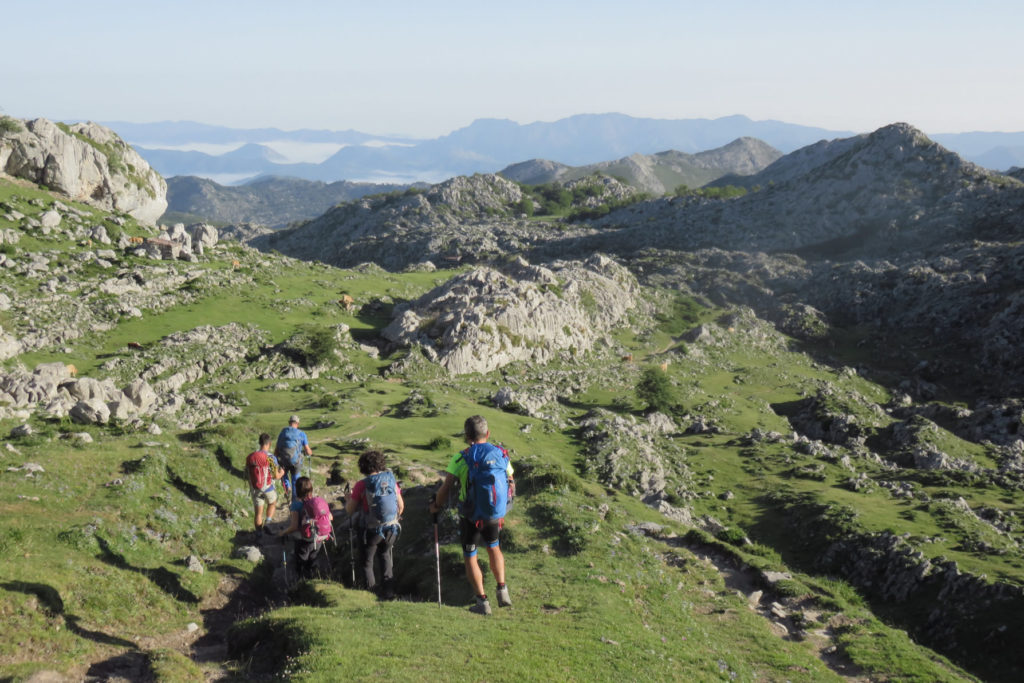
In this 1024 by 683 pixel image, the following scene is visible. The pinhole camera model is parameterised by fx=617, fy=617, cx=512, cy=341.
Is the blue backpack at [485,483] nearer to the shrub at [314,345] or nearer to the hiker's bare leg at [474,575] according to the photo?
the hiker's bare leg at [474,575]

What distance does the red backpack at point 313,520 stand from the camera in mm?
16641

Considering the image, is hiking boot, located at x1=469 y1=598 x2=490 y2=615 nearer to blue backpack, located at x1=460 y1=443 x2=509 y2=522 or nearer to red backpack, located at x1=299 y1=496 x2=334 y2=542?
blue backpack, located at x1=460 y1=443 x2=509 y2=522

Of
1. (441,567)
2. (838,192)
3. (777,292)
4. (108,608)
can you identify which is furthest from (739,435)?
→ (838,192)

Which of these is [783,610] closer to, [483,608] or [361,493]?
[483,608]

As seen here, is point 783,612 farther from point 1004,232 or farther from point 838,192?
point 838,192

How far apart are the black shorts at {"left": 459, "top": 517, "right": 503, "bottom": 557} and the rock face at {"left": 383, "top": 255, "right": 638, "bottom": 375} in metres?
53.4

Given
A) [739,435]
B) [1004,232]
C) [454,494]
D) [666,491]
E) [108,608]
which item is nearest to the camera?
[108,608]

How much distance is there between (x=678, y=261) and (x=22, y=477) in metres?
139

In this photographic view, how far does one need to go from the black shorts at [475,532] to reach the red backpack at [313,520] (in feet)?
16.1

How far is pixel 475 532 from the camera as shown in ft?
45.3

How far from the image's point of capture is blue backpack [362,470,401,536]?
50.1 ft

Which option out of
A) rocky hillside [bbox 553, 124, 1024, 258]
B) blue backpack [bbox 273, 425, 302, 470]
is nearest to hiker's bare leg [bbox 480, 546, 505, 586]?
blue backpack [bbox 273, 425, 302, 470]

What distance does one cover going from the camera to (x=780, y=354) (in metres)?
96.1

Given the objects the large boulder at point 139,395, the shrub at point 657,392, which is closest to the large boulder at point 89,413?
the large boulder at point 139,395
